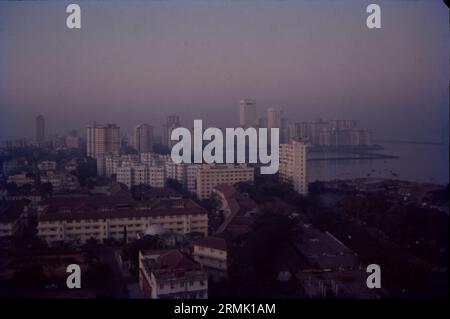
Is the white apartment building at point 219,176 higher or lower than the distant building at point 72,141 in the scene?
lower

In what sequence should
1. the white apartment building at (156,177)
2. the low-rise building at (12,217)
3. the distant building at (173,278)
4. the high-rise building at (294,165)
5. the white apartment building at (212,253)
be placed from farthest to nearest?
the white apartment building at (156,177), the high-rise building at (294,165), the low-rise building at (12,217), the white apartment building at (212,253), the distant building at (173,278)

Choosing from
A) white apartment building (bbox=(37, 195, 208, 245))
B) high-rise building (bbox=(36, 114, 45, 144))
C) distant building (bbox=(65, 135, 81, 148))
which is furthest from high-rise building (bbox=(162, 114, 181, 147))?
high-rise building (bbox=(36, 114, 45, 144))

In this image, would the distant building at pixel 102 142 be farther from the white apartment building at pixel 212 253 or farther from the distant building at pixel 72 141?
the white apartment building at pixel 212 253

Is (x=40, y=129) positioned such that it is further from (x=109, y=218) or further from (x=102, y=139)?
(x=109, y=218)

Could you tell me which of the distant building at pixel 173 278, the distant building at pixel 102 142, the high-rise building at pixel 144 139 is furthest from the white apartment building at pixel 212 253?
the distant building at pixel 102 142

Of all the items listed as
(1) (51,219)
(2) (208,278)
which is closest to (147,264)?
(2) (208,278)

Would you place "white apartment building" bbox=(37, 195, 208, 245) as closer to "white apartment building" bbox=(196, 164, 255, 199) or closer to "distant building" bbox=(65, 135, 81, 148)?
"white apartment building" bbox=(196, 164, 255, 199)

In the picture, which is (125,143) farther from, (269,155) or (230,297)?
(230,297)
